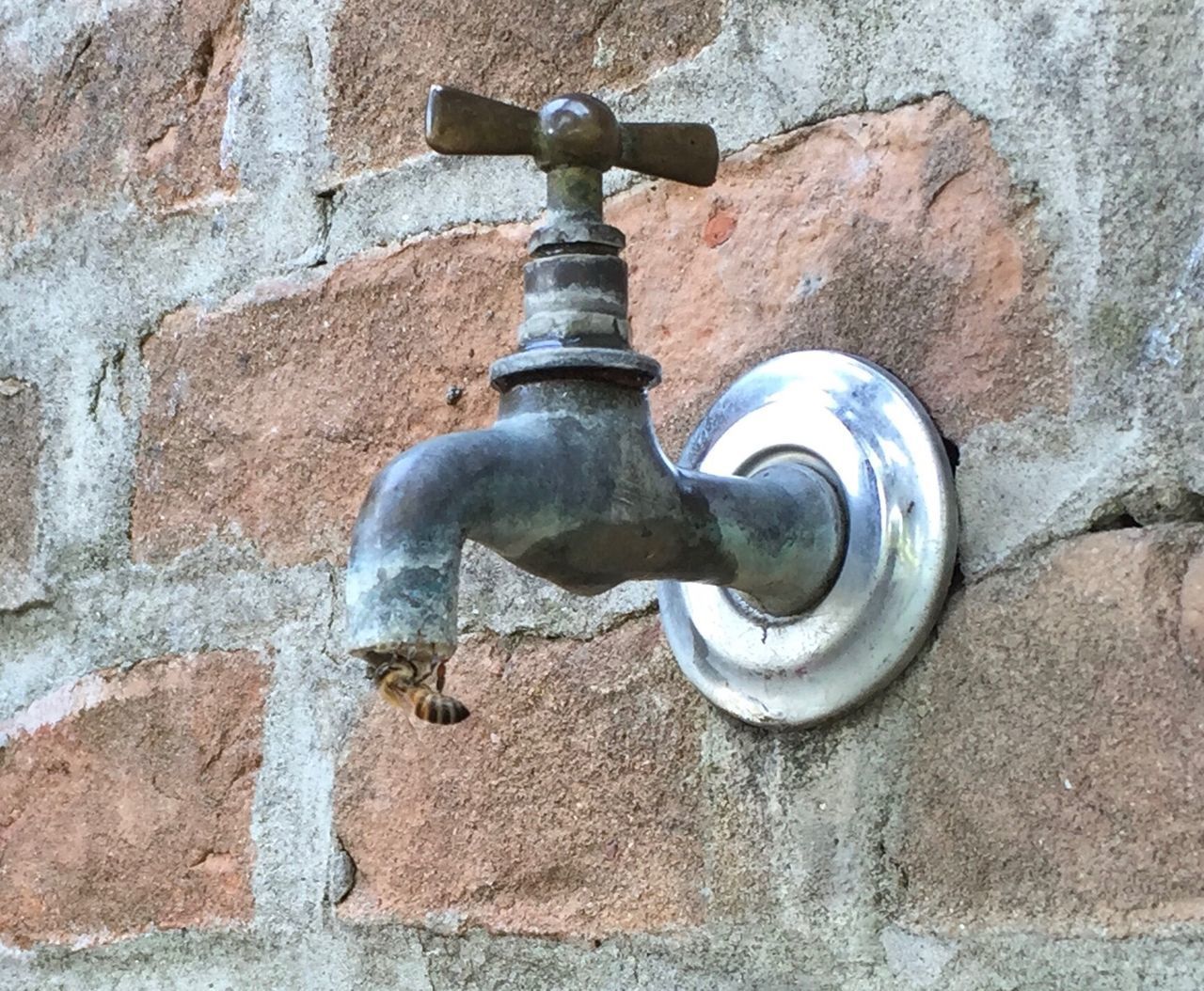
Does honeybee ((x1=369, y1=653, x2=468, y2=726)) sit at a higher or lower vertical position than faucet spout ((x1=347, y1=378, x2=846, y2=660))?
lower

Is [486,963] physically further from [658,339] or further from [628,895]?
[658,339]

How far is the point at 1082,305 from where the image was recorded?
56cm

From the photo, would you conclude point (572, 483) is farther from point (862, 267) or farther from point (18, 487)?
point (18, 487)

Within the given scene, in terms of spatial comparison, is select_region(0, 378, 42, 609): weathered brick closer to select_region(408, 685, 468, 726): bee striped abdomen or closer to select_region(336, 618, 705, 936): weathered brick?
select_region(336, 618, 705, 936): weathered brick

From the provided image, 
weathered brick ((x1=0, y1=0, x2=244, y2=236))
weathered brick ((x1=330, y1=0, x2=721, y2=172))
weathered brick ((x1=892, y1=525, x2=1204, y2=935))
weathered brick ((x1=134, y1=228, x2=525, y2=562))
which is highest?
weathered brick ((x1=0, y1=0, x2=244, y2=236))

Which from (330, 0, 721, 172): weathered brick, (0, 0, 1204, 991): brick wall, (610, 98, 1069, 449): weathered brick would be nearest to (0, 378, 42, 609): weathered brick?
(0, 0, 1204, 991): brick wall

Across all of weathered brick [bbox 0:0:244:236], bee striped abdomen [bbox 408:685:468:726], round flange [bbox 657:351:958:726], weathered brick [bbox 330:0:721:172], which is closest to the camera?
bee striped abdomen [bbox 408:685:468:726]

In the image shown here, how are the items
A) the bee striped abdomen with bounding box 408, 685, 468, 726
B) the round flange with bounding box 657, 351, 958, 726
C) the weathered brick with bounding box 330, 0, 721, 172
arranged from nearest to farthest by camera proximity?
the bee striped abdomen with bounding box 408, 685, 468, 726 < the round flange with bounding box 657, 351, 958, 726 < the weathered brick with bounding box 330, 0, 721, 172

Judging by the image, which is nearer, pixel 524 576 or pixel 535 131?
pixel 535 131

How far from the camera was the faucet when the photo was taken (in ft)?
1.52

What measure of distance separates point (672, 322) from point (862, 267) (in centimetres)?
10

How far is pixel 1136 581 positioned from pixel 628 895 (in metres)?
0.24

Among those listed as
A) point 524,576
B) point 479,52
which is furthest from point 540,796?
point 479,52

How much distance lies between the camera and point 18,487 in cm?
90
